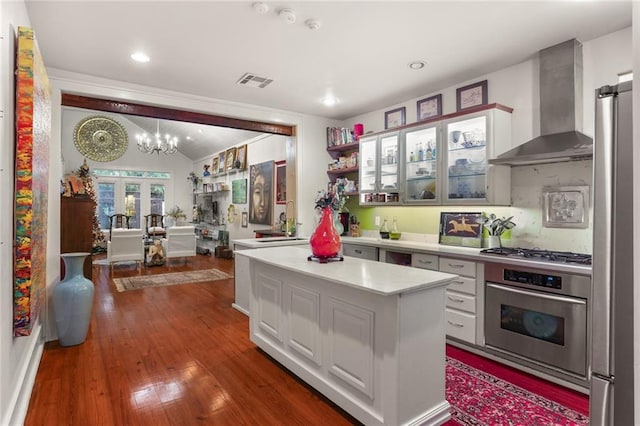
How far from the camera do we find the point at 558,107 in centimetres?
286

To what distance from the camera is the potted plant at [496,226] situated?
323 cm

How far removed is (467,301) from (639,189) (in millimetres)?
2434

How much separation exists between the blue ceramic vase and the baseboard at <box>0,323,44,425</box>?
21 centimetres

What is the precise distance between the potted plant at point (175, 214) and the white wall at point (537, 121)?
30.0ft

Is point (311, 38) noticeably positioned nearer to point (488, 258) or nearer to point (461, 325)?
point (488, 258)

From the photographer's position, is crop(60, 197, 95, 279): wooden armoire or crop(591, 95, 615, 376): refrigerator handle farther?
crop(60, 197, 95, 279): wooden armoire

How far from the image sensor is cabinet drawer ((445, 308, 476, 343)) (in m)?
3.00

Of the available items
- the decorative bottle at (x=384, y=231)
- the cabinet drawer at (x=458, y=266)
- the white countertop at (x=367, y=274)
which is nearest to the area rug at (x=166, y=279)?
the decorative bottle at (x=384, y=231)

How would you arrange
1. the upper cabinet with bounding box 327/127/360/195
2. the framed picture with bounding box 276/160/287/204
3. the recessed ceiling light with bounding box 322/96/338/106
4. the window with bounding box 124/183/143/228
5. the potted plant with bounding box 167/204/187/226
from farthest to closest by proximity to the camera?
the potted plant with bounding box 167/204/187/226 → the window with bounding box 124/183/143/228 → the framed picture with bounding box 276/160/287/204 → the upper cabinet with bounding box 327/127/360/195 → the recessed ceiling light with bounding box 322/96/338/106

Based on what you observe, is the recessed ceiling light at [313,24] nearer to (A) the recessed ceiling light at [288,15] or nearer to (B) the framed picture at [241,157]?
(A) the recessed ceiling light at [288,15]

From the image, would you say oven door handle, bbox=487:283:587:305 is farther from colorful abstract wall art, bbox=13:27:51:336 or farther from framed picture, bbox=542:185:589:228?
colorful abstract wall art, bbox=13:27:51:336

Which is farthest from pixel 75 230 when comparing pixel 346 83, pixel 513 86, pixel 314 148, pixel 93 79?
pixel 513 86

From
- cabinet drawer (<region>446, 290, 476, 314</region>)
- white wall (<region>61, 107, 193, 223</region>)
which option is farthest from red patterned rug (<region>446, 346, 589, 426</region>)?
white wall (<region>61, 107, 193, 223</region>)

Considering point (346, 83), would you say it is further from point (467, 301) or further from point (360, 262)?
point (467, 301)
